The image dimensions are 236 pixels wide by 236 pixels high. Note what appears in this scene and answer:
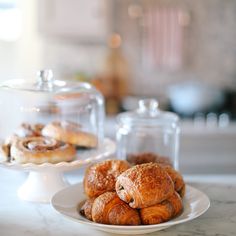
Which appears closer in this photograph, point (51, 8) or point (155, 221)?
point (155, 221)

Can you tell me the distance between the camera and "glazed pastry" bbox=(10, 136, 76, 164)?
1189 mm

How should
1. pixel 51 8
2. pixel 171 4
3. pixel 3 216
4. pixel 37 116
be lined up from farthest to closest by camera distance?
pixel 171 4 → pixel 51 8 → pixel 37 116 → pixel 3 216

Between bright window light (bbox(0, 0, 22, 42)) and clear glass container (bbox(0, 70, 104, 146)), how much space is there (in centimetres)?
175

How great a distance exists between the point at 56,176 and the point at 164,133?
Answer: 38cm

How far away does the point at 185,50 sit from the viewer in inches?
127

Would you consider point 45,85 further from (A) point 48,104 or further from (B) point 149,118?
(B) point 149,118

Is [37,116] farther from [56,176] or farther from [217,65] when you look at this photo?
[217,65]

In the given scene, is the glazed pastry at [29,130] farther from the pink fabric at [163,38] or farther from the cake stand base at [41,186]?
the pink fabric at [163,38]

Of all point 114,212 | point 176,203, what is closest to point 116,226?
point 114,212

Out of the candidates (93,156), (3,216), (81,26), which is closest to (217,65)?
(81,26)

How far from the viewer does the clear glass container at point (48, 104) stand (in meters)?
1.35

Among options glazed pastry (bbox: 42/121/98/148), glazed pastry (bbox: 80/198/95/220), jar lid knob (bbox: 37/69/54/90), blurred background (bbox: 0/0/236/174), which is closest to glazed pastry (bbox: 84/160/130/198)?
glazed pastry (bbox: 80/198/95/220)

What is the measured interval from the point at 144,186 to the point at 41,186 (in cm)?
36

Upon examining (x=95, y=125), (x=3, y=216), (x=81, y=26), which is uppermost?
(x=81, y=26)
